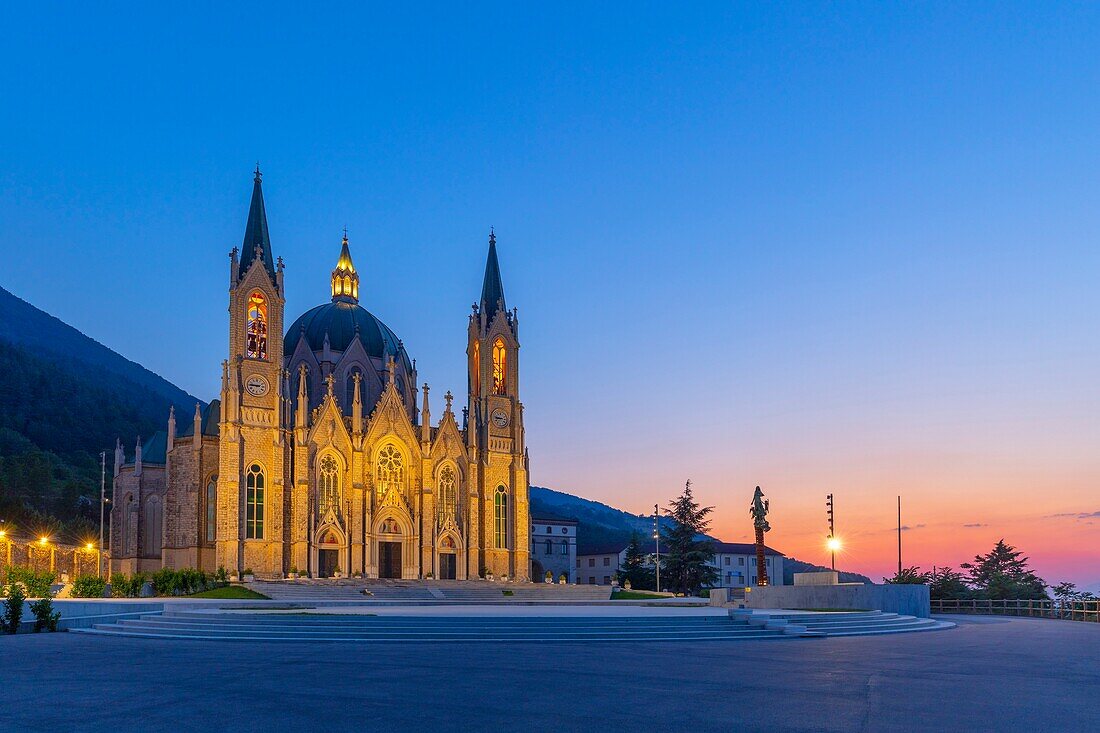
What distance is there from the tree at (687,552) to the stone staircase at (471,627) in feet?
176

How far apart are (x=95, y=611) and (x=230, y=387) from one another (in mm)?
30678

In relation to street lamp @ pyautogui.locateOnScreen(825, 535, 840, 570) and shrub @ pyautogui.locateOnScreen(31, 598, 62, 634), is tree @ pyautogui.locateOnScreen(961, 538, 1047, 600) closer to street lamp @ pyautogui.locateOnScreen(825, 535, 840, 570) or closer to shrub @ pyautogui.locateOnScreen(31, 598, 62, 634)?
street lamp @ pyautogui.locateOnScreen(825, 535, 840, 570)

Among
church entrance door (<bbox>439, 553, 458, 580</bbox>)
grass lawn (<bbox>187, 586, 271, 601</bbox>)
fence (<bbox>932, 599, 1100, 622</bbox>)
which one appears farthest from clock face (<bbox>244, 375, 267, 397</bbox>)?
fence (<bbox>932, 599, 1100, 622</bbox>)

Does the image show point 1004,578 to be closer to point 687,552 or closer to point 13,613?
point 687,552

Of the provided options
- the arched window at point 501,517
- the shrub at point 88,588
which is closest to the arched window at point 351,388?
the arched window at point 501,517

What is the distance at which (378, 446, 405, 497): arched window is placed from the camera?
6900 cm

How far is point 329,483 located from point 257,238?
55.7 feet

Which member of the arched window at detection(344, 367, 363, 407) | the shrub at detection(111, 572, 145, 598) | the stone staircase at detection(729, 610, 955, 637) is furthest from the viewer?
the arched window at detection(344, 367, 363, 407)

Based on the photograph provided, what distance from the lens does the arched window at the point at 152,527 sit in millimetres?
66062

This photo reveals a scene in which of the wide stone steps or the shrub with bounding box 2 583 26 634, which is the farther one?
the shrub with bounding box 2 583 26 634

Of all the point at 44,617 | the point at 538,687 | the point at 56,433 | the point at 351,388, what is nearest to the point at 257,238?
the point at 351,388

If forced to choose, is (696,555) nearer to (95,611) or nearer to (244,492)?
(244,492)

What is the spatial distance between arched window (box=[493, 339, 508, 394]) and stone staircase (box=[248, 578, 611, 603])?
16.5m

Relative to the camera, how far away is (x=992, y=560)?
265ft
